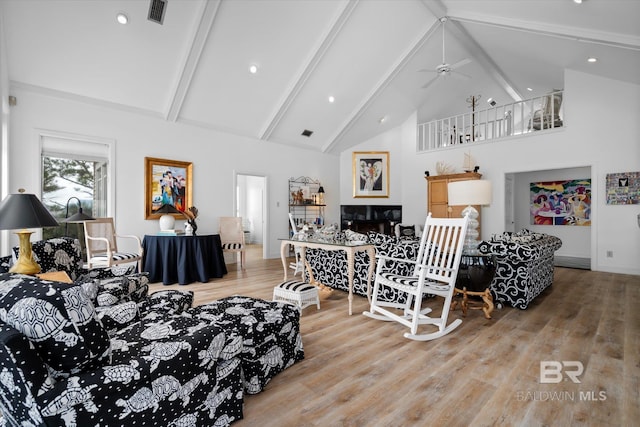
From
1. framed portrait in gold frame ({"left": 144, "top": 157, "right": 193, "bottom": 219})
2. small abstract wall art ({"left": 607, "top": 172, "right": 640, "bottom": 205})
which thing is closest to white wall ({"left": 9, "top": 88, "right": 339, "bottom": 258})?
framed portrait in gold frame ({"left": 144, "top": 157, "right": 193, "bottom": 219})

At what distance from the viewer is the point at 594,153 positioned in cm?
581

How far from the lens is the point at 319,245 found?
12.0 feet

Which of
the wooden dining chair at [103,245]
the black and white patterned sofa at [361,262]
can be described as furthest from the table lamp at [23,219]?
the black and white patterned sofa at [361,262]

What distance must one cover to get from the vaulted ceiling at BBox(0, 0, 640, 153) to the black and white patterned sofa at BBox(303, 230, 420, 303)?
10.1 feet

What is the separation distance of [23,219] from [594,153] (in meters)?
8.07

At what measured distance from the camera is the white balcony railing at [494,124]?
22.0 feet

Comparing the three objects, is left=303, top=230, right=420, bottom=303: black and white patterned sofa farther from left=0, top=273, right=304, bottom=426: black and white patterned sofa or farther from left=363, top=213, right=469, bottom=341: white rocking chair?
left=0, top=273, right=304, bottom=426: black and white patterned sofa

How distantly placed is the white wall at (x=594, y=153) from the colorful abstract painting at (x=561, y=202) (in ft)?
5.57

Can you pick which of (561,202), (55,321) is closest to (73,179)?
(55,321)

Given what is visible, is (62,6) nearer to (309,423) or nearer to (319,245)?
(319,245)

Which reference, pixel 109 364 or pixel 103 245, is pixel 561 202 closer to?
pixel 109 364

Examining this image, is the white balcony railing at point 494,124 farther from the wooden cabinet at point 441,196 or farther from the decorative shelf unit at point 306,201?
the decorative shelf unit at point 306,201

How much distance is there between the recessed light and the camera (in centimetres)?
404

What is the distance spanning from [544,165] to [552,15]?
3.19 meters
